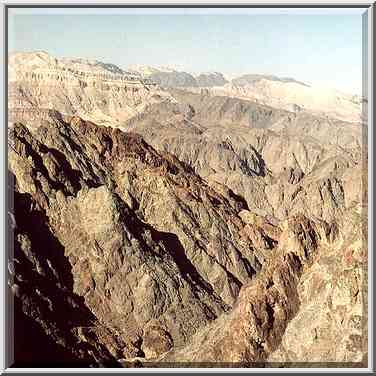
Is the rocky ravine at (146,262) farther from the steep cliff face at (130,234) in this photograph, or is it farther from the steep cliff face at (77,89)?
the steep cliff face at (77,89)

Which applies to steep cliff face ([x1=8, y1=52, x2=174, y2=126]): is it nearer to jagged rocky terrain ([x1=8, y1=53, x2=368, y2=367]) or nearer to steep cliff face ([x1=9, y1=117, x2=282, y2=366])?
jagged rocky terrain ([x1=8, y1=53, x2=368, y2=367])

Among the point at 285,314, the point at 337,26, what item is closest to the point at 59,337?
the point at 285,314

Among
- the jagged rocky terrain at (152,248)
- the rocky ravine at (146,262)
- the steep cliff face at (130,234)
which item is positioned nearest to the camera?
the jagged rocky terrain at (152,248)

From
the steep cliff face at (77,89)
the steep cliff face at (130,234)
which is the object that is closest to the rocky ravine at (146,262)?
the steep cliff face at (130,234)

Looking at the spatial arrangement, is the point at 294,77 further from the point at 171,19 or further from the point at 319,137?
the point at 319,137

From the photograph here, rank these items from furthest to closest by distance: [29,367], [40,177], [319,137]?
[319,137]
[40,177]
[29,367]

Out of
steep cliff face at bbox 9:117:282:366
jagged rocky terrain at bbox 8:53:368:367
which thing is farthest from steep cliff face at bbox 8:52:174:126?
steep cliff face at bbox 9:117:282:366

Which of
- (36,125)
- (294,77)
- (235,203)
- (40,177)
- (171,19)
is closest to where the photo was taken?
(171,19)
